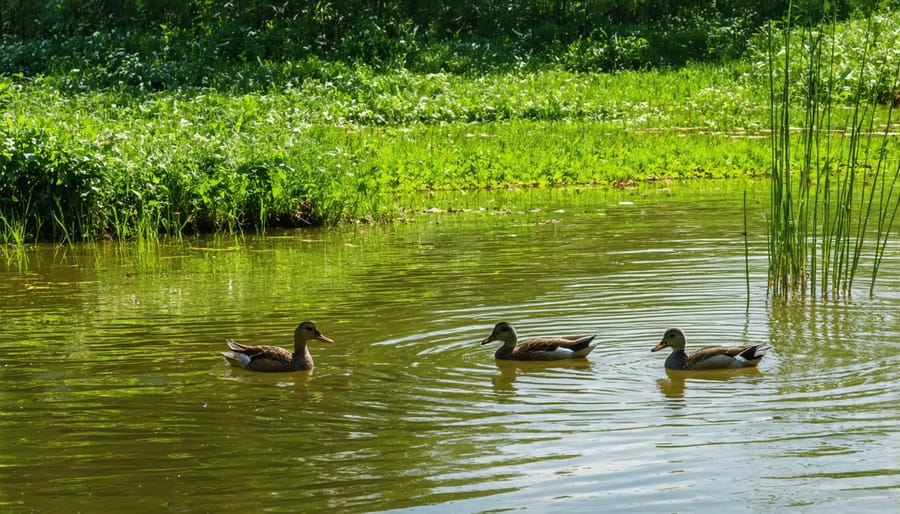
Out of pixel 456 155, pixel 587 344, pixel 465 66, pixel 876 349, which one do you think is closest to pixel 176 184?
pixel 456 155

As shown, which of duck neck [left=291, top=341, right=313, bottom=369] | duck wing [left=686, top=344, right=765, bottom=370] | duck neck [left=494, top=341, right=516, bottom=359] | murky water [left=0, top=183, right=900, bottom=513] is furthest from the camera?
duck neck [left=494, top=341, right=516, bottom=359]

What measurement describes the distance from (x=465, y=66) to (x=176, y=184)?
17.0m

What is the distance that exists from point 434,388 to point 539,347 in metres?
1.23

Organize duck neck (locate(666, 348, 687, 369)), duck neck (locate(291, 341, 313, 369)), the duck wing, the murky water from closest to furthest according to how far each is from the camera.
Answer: the murky water, the duck wing, duck neck (locate(666, 348, 687, 369)), duck neck (locate(291, 341, 313, 369))

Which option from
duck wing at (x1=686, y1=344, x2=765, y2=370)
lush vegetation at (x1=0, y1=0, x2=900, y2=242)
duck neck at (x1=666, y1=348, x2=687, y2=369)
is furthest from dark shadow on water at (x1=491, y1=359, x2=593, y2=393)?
lush vegetation at (x1=0, y1=0, x2=900, y2=242)

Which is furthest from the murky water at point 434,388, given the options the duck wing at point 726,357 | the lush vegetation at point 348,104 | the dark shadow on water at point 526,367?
the lush vegetation at point 348,104

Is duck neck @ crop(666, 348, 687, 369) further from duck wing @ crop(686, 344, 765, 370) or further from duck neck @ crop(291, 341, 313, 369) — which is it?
duck neck @ crop(291, 341, 313, 369)

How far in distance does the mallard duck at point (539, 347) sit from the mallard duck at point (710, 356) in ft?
1.88

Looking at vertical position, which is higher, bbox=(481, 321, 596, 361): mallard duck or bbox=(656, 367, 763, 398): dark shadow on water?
bbox=(481, 321, 596, 361): mallard duck

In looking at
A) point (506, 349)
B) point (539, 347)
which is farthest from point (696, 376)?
point (506, 349)

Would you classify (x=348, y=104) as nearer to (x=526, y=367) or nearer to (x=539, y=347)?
(x=539, y=347)

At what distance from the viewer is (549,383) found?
871 centimetres

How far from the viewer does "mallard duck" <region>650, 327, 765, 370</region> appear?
8.77 m

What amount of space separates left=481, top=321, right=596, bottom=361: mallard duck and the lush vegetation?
3.02 meters
